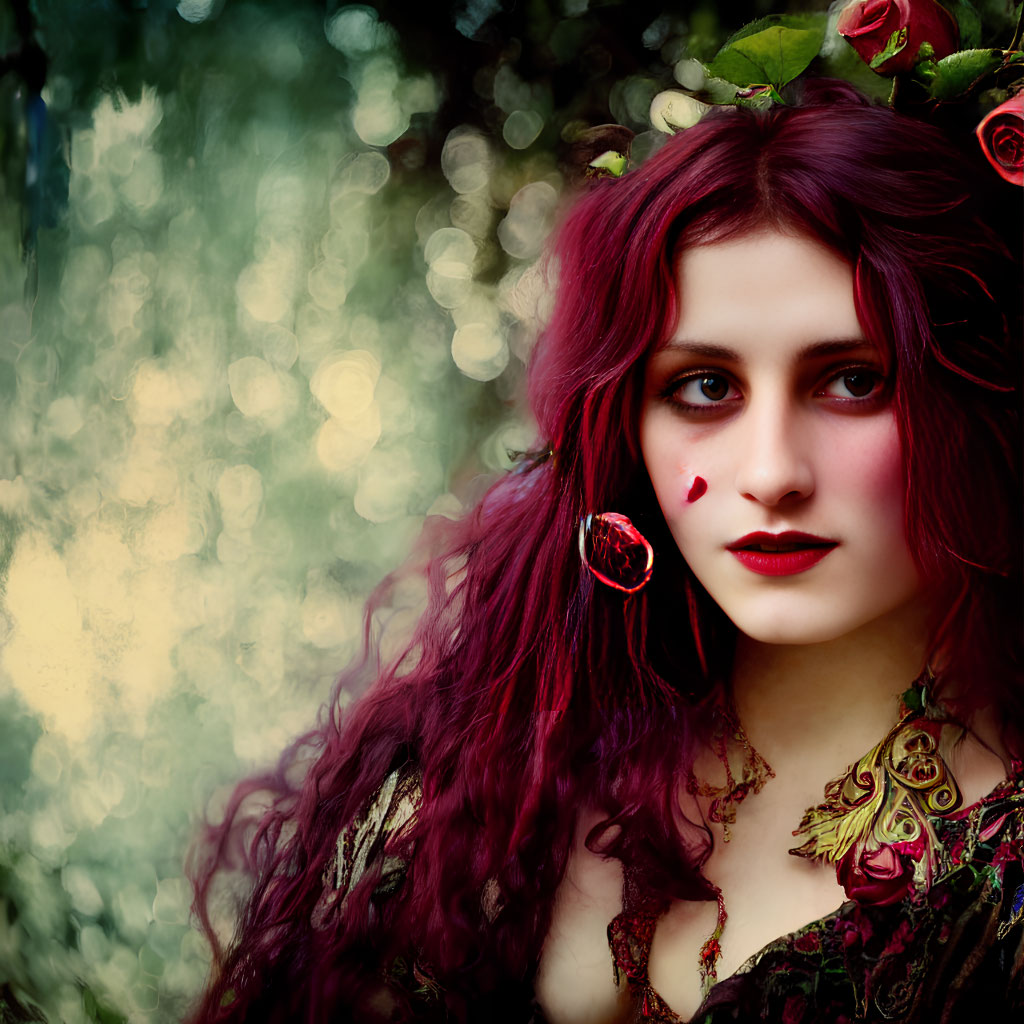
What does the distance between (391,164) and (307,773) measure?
640 millimetres

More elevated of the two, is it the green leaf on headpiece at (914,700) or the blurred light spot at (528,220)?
the blurred light spot at (528,220)

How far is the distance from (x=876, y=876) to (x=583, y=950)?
11.3 inches

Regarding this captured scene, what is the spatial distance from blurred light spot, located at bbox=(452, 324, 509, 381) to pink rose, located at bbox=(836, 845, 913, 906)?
58 centimetres

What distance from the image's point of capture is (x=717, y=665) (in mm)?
1090

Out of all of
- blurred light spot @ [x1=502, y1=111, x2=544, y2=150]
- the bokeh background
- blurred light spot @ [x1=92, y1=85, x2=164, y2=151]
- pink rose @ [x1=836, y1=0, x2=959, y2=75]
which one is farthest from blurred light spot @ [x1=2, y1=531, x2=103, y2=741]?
pink rose @ [x1=836, y1=0, x2=959, y2=75]

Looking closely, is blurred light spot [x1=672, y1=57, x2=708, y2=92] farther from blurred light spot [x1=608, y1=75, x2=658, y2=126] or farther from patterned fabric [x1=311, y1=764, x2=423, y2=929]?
patterned fabric [x1=311, y1=764, x2=423, y2=929]

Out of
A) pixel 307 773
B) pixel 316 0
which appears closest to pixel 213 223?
pixel 316 0

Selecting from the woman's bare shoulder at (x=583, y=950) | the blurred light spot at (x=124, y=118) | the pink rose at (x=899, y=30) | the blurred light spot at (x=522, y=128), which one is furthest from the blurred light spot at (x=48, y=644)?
the pink rose at (x=899, y=30)

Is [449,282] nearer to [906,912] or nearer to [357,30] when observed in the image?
[357,30]

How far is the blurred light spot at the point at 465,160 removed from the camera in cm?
114

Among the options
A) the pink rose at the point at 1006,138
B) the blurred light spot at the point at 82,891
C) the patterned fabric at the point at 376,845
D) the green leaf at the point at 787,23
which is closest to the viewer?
the pink rose at the point at 1006,138

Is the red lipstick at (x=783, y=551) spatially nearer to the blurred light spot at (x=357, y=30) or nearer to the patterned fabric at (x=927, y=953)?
the patterned fabric at (x=927, y=953)

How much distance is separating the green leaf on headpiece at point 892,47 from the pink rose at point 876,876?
2.16 ft

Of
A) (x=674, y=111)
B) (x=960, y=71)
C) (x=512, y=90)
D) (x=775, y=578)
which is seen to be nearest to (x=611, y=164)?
(x=674, y=111)
